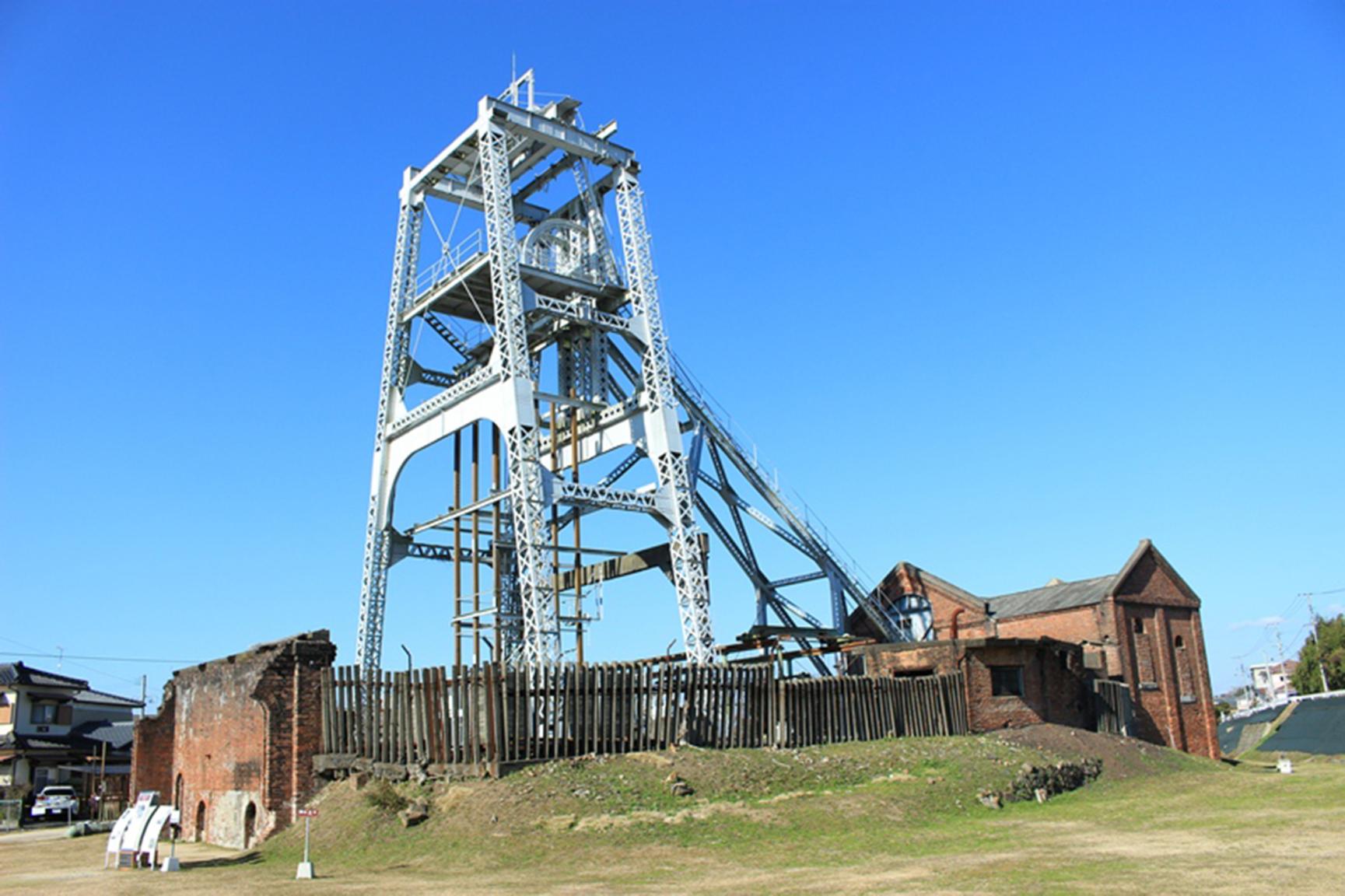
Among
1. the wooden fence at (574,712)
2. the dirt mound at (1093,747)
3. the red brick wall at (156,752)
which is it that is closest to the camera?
the wooden fence at (574,712)

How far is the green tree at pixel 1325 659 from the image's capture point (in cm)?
7869

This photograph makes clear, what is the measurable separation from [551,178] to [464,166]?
2448 millimetres

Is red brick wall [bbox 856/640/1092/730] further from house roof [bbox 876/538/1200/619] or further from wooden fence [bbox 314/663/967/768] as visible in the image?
house roof [bbox 876/538/1200/619]

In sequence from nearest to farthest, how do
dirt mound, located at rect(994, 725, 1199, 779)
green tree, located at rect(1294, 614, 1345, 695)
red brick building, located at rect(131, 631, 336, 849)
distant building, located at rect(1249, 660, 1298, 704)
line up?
red brick building, located at rect(131, 631, 336, 849) → dirt mound, located at rect(994, 725, 1199, 779) → green tree, located at rect(1294, 614, 1345, 695) → distant building, located at rect(1249, 660, 1298, 704)

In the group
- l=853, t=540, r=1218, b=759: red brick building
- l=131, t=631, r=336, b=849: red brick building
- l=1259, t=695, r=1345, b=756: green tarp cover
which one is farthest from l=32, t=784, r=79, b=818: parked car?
l=1259, t=695, r=1345, b=756: green tarp cover

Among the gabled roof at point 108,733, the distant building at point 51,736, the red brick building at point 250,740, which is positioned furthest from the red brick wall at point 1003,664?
the gabled roof at point 108,733

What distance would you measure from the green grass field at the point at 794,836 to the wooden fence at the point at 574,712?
2.18 feet

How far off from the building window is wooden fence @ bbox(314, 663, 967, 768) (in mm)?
4327

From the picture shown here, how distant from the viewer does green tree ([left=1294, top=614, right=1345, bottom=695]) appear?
7869 centimetres

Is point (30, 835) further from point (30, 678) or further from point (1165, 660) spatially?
point (1165, 660)

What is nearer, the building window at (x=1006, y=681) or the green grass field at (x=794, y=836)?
the green grass field at (x=794, y=836)

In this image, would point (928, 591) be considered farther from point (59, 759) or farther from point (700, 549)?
point (59, 759)

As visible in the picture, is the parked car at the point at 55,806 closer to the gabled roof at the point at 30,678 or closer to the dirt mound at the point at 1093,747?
the gabled roof at the point at 30,678

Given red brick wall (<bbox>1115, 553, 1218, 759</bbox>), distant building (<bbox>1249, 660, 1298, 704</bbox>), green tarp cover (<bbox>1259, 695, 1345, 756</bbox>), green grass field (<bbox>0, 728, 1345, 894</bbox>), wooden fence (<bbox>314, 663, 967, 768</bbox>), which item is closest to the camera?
green grass field (<bbox>0, 728, 1345, 894</bbox>)
